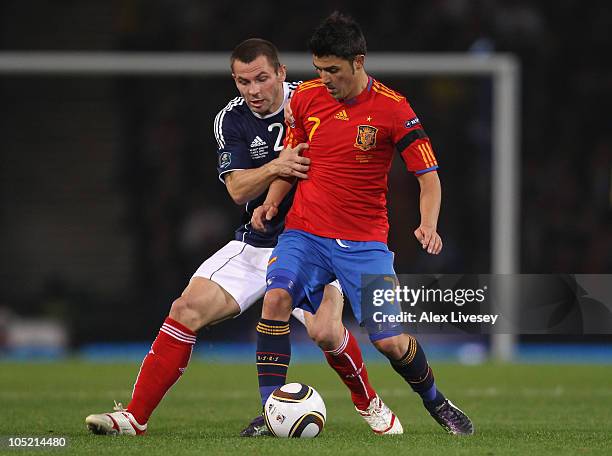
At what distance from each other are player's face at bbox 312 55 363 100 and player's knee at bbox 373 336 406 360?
3.69ft

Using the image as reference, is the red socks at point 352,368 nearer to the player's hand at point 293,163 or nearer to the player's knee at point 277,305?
the player's knee at point 277,305

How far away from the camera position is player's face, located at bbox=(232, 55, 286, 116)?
18.9ft

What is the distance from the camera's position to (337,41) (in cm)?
536

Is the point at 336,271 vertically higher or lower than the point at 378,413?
higher

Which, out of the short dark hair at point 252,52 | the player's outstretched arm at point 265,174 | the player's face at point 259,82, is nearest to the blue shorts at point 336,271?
the player's outstretched arm at point 265,174

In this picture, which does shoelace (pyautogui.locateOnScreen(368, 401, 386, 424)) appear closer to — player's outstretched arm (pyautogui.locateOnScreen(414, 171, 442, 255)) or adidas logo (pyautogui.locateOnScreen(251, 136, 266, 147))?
player's outstretched arm (pyautogui.locateOnScreen(414, 171, 442, 255))

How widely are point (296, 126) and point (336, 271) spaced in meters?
0.71

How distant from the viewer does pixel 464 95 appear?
15555 millimetres

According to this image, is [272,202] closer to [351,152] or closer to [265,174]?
[265,174]

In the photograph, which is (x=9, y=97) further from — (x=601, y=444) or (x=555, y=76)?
(x=601, y=444)

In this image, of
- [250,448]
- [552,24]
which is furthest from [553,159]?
[250,448]

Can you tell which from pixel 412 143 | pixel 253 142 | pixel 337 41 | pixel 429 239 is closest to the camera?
pixel 429 239

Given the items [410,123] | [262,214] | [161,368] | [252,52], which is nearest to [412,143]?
[410,123]

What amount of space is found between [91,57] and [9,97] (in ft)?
13.6
